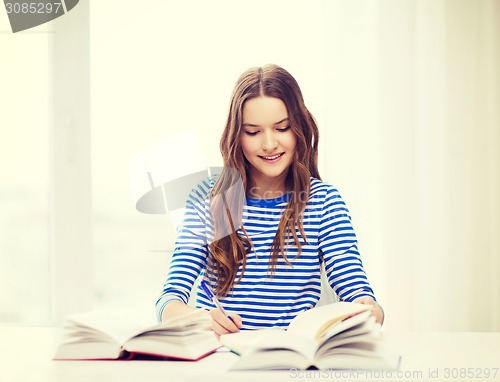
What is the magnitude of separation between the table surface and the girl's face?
503 millimetres

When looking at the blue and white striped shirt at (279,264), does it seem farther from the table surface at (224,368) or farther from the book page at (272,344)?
the book page at (272,344)

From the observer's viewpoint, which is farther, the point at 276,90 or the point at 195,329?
the point at 276,90

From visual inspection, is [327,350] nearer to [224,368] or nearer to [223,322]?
[224,368]

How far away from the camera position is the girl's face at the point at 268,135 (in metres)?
1.43

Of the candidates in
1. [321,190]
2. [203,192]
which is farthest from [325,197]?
[203,192]

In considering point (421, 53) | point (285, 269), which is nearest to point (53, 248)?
point (285, 269)

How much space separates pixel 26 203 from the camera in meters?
2.38

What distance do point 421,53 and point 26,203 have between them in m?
1.52

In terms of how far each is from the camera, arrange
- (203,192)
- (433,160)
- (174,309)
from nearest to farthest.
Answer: (174,309)
(203,192)
(433,160)

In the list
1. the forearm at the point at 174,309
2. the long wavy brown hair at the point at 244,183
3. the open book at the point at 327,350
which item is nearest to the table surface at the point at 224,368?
the open book at the point at 327,350

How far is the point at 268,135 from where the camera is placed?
142cm

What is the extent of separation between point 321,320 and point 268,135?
568 millimetres

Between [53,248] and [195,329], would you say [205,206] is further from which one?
[53,248]

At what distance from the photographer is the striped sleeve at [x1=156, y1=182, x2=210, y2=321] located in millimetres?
1406
